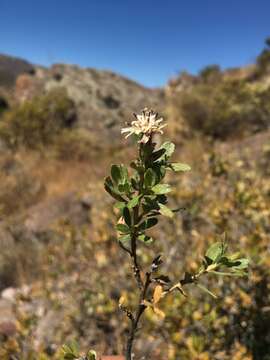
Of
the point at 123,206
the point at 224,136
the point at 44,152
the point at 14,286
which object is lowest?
the point at 123,206

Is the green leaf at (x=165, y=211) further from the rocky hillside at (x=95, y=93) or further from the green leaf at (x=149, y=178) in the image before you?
the rocky hillside at (x=95, y=93)

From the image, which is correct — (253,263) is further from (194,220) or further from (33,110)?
(33,110)

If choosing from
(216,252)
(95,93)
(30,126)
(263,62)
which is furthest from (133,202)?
(263,62)

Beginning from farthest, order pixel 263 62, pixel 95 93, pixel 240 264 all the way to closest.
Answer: pixel 263 62 → pixel 95 93 → pixel 240 264

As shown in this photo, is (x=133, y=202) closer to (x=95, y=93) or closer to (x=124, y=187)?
(x=124, y=187)

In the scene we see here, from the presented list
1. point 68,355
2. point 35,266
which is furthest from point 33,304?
point 68,355

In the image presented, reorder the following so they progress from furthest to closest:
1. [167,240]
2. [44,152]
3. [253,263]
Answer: [44,152]
[167,240]
[253,263]

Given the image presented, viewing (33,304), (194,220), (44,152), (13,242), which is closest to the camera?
(194,220)

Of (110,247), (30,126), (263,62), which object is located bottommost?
(110,247)
